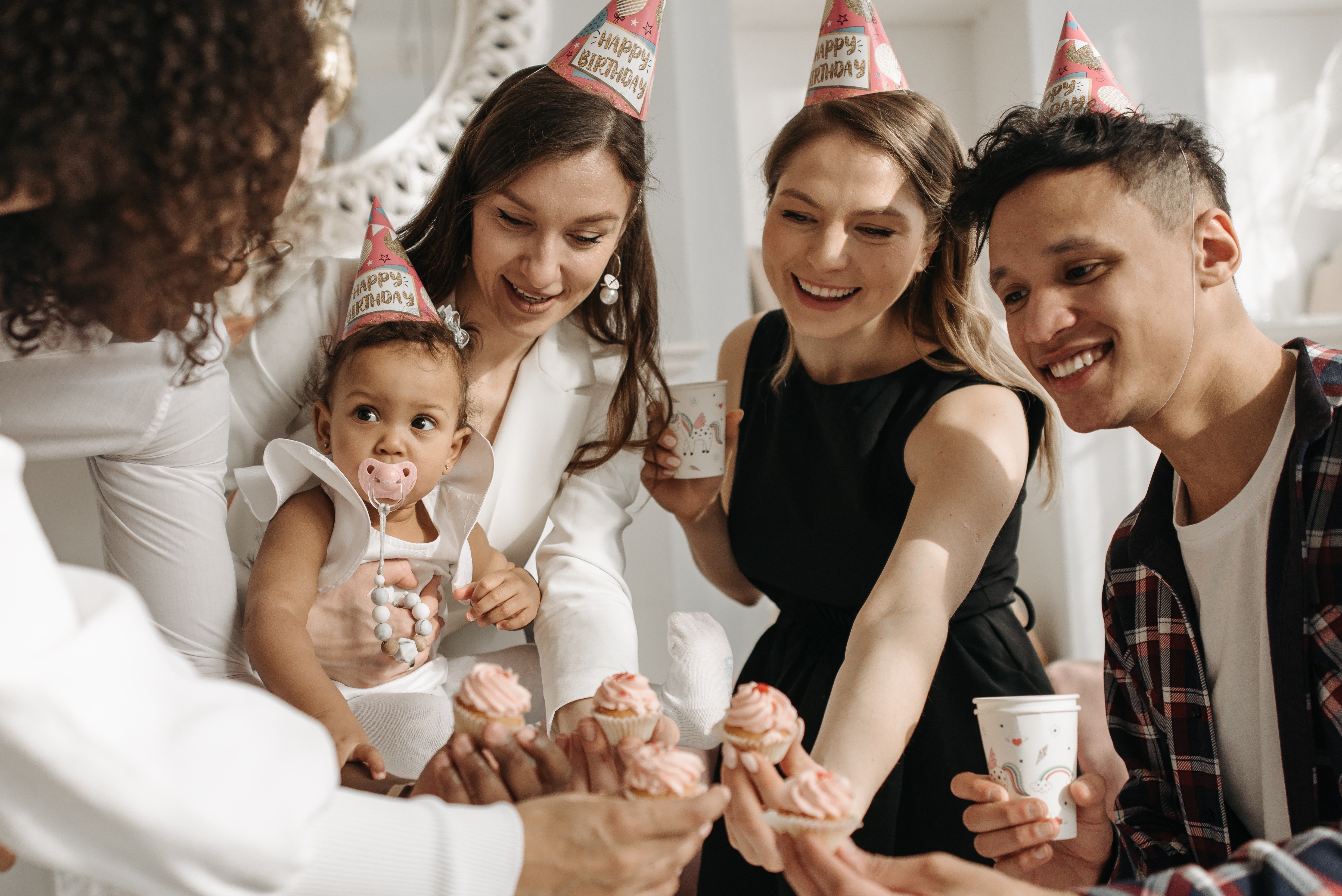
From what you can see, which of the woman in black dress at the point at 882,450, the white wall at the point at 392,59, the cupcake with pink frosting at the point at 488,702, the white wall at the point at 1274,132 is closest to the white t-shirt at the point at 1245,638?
the woman in black dress at the point at 882,450

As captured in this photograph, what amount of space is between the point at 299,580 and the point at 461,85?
163 centimetres

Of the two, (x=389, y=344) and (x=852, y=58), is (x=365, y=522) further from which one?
(x=852, y=58)

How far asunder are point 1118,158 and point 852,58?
21.6 inches

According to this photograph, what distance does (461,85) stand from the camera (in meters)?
2.51

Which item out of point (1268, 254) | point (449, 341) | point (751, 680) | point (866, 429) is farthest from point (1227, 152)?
point (449, 341)

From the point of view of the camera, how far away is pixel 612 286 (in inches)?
64.8

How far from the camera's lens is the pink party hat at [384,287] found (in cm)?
139

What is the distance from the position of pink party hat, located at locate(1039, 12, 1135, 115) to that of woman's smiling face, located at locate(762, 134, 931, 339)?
24 centimetres

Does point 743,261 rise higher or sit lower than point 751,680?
higher

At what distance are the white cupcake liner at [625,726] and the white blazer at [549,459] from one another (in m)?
0.29

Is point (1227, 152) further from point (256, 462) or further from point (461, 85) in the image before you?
point (256, 462)

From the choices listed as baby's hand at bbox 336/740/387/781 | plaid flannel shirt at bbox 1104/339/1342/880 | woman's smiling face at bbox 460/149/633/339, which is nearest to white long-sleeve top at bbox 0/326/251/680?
baby's hand at bbox 336/740/387/781

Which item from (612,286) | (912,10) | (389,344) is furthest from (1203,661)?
(912,10)

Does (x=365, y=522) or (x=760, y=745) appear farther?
(x=365, y=522)
